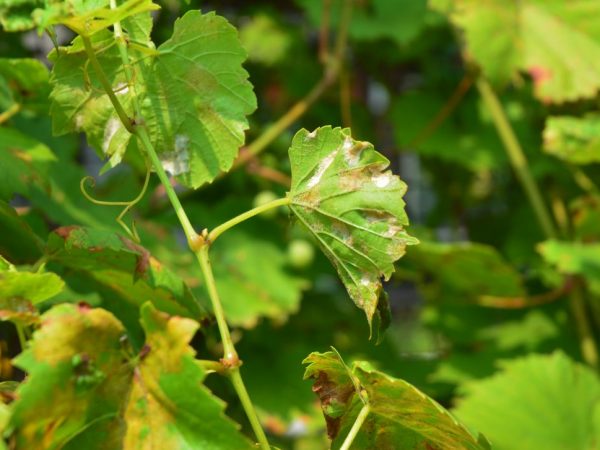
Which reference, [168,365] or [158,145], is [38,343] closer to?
[168,365]

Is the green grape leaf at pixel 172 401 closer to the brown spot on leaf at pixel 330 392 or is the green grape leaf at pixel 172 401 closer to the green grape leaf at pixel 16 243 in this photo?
the brown spot on leaf at pixel 330 392

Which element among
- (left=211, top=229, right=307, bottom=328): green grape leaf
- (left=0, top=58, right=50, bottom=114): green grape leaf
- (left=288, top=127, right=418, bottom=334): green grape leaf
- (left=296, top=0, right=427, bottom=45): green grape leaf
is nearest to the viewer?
(left=288, top=127, right=418, bottom=334): green grape leaf

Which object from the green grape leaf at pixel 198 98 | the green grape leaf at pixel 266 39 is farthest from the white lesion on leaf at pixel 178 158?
the green grape leaf at pixel 266 39

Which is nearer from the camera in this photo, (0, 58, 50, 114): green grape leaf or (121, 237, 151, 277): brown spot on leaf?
(121, 237, 151, 277): brown spot on leaf

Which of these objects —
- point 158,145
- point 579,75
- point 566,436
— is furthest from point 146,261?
point 579,75

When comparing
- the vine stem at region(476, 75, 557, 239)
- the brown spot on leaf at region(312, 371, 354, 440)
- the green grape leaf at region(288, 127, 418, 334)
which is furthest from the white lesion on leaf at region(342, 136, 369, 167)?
the vine stem at region(476, 75, 557, 239)

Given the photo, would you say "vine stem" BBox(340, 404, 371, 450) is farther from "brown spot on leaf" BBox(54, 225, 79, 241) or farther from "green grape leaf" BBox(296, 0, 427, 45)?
"green grape leaf" BBox(296, 0, 427, 45)

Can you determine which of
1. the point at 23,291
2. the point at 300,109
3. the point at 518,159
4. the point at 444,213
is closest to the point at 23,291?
the point at 23,291
